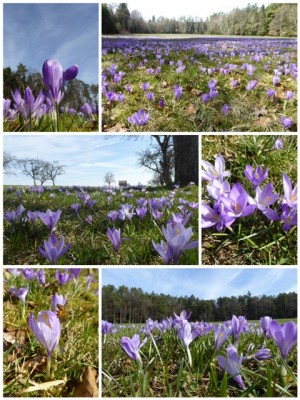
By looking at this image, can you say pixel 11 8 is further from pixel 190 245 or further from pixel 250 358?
pixel 250 358

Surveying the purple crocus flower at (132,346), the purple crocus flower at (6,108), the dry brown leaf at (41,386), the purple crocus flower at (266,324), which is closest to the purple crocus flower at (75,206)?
the purple crocus flower at (6,108)

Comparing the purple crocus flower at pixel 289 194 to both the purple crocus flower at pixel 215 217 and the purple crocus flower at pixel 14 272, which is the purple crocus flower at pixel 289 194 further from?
the purple crocus flower at pixel 14 272

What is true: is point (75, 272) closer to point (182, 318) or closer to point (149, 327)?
point (149, 327)

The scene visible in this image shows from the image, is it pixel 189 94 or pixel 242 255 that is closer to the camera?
pixel 242 255

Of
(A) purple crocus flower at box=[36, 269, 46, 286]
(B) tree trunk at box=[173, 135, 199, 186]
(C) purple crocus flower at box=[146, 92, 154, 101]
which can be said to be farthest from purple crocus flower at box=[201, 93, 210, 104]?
(A) purple crocus flower at box=[36, 269, 46, 286]

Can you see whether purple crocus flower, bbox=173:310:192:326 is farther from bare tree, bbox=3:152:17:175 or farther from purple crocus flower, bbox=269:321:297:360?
bare tree, bbox=3:152:17:175

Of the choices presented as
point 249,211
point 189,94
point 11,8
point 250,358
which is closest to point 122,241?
point 249,211
